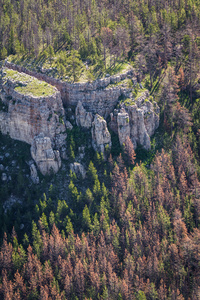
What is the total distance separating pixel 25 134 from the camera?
270 feet

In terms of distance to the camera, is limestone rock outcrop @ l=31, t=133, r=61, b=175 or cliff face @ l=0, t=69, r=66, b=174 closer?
limestone rock outcrop @ l=31, t=133, r=61, b=175

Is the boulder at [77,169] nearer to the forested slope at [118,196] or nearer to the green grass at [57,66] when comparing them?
the forested slope at [118,196]

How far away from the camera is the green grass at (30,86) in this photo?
8081 centimetres

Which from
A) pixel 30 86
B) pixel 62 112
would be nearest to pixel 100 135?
pixel 62 112

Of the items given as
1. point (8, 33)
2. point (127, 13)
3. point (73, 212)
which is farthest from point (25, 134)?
point (127, 13)

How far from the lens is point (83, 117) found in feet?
272

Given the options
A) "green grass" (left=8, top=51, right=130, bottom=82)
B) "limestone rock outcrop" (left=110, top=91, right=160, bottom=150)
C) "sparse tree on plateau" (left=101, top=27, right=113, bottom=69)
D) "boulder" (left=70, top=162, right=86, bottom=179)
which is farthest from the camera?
"sparse tree on plateau" (left=101, top=27, right=113, bottom=69)

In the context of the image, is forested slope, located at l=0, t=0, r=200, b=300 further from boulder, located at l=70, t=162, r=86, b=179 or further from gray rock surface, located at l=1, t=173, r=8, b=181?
gray rock surface, located at l=1, t=173, r=8, b=181

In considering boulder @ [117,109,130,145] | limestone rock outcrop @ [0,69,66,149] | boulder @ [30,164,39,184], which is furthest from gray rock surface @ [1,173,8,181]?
boulder @ [117,109,130,145]

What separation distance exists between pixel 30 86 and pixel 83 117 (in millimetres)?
16839

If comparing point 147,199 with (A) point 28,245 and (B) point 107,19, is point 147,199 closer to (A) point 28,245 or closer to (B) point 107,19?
(A) point 28,245

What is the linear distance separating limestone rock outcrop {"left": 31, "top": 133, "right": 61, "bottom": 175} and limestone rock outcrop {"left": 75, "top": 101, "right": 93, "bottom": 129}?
35.7ft

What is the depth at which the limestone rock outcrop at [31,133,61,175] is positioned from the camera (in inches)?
3061

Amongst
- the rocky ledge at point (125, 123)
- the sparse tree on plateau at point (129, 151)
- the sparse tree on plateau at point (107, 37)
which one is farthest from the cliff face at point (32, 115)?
the sparse tree on plateau at point (107, 37)
